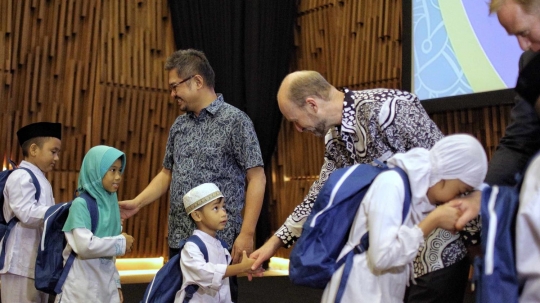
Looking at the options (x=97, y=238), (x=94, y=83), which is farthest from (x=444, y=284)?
(x=94, y=83)

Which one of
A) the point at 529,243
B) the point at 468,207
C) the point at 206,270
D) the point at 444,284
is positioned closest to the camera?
the point at 529,243

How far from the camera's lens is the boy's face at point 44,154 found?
4289 mm

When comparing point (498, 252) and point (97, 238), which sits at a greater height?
point (498, 252)

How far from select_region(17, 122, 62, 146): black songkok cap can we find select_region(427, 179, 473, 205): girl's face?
3004 mm

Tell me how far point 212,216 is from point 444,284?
1174 mm

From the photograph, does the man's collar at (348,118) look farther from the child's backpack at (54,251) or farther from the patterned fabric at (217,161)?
the child's backpack at (54,251)

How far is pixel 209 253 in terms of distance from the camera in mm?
3053

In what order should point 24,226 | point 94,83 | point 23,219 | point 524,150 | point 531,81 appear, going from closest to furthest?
point 531,81
point 524,150
point 23,219
point 24,226
point 94,83

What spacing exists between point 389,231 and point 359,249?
0.52ft

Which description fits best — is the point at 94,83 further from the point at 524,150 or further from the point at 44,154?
the point at 524,150

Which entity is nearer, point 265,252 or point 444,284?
point 444,284

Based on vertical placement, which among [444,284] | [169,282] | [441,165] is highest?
[441,165]

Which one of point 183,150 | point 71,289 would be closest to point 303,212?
point 183,150

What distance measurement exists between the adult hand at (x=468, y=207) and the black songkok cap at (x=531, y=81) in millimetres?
332
